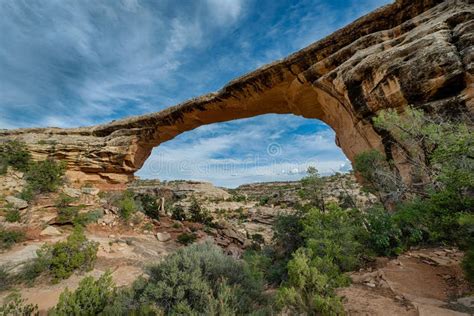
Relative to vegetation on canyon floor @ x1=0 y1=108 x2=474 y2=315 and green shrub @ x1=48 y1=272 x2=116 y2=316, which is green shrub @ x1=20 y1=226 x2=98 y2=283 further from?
green shrub @ x1=48 y1=272 x2=116 y2=316

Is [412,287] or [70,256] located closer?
[412,287]

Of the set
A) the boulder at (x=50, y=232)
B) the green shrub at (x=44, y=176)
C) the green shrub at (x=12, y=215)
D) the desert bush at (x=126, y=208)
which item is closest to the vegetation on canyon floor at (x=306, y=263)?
Answer: the boulder at (x=50, y=232)

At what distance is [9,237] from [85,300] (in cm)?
793

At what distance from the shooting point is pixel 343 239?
15.9 ft

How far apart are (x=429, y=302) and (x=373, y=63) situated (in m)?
6.60

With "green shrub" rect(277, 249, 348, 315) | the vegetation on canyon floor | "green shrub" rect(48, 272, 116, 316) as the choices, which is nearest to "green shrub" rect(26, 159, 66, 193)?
the vegetation on canyon floor

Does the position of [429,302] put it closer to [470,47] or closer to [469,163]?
[469,163]

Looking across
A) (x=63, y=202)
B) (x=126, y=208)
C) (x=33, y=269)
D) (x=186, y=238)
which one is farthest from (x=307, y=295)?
(x=63, y=202)

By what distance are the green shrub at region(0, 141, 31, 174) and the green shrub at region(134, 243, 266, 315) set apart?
46.7ft

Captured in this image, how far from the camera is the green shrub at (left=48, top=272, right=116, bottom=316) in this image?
339cm

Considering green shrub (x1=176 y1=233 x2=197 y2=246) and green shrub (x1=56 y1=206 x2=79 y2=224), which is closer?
green shrub (x1=56 y1=206 x2=79 y2=224)

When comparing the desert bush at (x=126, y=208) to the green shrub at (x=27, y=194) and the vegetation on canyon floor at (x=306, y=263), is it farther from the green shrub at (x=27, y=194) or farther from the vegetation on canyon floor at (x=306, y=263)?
the vegetation on canyon floor at (x=306, y=263)

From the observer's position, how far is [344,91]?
8289 millimetres

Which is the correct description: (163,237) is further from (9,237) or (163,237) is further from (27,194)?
(27,194)
